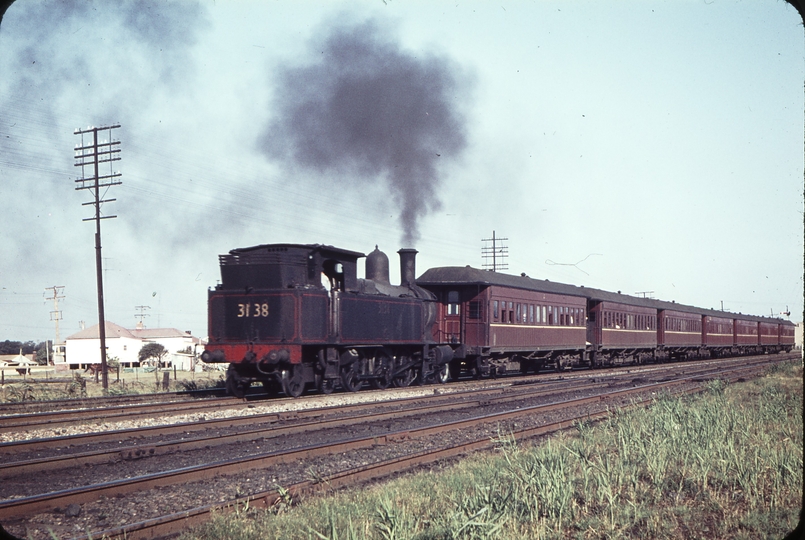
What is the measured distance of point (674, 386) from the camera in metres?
19.3

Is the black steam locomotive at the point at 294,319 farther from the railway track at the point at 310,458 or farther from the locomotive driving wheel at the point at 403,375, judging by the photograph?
the railway track at the point at 310,458

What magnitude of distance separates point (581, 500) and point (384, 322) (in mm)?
12555

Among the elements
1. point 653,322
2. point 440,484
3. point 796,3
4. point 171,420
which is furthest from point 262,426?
point 653,322

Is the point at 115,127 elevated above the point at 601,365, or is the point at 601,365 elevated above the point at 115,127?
the point at 115,127

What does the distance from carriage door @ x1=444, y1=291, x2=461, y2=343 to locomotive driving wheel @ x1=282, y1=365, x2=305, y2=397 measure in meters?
7.53

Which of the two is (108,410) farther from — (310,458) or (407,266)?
(407,266)

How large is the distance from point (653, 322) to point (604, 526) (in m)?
35.1

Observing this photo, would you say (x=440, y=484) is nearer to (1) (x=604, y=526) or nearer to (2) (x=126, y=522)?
(1) (x=604, y=526)

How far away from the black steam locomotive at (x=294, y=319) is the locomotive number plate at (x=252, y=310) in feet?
0.07

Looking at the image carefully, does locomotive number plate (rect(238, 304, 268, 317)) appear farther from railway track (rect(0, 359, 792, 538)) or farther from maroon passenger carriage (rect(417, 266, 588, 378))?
maroon passenger carriage (rect(417, 266, 588, 378))

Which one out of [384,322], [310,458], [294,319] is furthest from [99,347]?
[310,458]

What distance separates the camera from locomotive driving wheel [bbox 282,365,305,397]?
52.6ft

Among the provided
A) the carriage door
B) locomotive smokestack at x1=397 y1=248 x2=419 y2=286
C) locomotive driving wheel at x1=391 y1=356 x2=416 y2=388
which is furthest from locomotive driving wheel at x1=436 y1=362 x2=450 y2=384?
locomotive smokestack at x1=397 y1=248 x2=419 y2=286

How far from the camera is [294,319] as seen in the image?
51.0 ft
